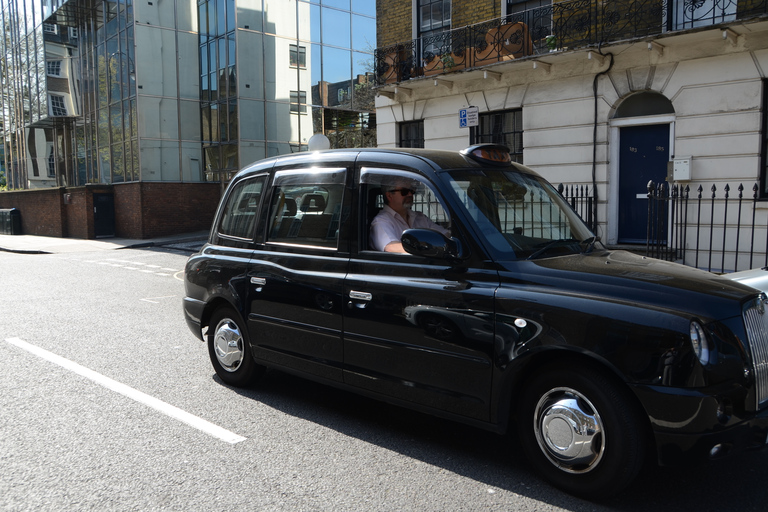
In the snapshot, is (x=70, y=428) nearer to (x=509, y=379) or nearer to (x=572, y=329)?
(x=509, y=379)

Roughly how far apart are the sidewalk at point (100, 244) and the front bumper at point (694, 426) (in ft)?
64.0

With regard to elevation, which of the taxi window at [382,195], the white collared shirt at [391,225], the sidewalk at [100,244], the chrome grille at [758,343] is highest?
the taxi window at [382,195]

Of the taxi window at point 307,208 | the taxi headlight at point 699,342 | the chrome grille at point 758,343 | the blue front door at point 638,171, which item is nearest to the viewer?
the taxi headlight at point 699,342

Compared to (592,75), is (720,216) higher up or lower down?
lower down

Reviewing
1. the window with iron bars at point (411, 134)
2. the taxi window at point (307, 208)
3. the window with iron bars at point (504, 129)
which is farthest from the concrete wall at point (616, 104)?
the taxi window at point (307, 208)

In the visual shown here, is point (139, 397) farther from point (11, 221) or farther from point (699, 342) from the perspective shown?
point (11, 221)

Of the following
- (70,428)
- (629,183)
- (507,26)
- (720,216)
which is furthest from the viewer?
(507,26)

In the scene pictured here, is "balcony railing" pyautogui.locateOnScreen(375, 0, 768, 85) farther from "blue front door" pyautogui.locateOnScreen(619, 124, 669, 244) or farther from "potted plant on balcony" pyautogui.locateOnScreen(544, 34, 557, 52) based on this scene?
"blue front door" pyautogui.locateOnScreen(619, 124, 669, 244)

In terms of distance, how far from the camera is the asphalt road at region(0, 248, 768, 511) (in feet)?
10.9

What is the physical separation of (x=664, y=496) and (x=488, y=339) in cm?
122

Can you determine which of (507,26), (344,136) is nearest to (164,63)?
(344,136)

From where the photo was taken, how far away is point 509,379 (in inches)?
136

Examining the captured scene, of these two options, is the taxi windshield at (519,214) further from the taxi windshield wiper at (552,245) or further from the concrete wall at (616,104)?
the concrete wall at (616,104)

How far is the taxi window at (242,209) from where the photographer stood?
5.15m
